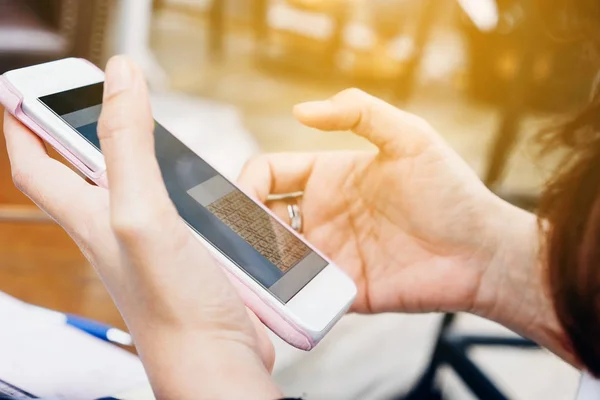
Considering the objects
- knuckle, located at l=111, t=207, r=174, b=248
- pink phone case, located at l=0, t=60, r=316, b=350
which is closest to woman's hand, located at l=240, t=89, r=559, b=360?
pink phone case, located at l=0, t=60, r=316, b=350

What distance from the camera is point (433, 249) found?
0.57 metres

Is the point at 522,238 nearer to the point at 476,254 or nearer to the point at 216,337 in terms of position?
the point at 476,254

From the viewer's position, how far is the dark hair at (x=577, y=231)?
48 cm

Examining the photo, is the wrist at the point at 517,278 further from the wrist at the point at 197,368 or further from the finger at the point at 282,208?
the wrist at the point at 197,368

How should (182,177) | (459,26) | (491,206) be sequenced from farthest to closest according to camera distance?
(459,26) < (491,206) < (182,177)

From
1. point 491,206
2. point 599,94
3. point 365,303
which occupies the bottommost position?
point 365,303

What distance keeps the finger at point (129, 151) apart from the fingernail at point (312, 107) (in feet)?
0.73

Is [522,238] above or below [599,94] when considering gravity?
below

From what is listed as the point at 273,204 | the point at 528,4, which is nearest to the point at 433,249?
the point at 273,204

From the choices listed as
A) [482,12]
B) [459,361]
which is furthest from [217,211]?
[482,12]

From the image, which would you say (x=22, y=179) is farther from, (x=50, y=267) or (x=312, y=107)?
(x=50, y=267)

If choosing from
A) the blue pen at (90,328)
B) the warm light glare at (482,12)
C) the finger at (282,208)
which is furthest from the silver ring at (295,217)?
the warm light glare at (482,12)

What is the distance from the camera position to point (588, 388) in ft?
1.77

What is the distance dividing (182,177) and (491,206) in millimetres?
312
